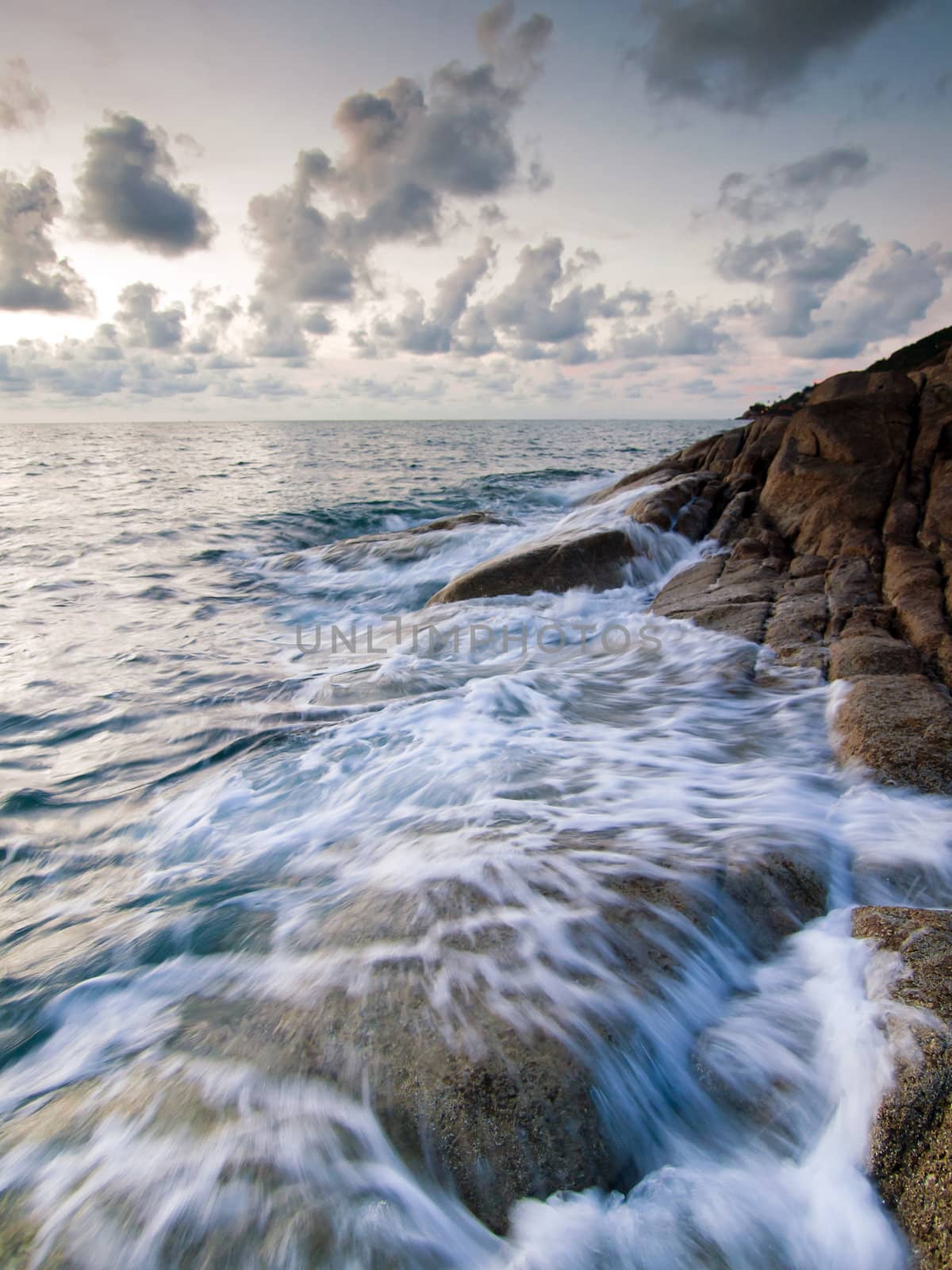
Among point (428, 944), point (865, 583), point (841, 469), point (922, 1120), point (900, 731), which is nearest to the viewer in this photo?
point (922, 1120)

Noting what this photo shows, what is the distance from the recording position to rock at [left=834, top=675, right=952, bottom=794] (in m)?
3.62

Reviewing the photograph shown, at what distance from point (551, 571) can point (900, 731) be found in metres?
5.40

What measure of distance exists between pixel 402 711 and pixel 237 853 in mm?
2158

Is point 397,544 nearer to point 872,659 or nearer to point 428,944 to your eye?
point 872,659

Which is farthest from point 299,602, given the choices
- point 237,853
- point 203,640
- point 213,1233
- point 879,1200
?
point 879,1200

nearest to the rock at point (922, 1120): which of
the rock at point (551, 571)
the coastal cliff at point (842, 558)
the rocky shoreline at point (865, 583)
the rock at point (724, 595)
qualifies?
the rocky shoreline at point (865, 583)

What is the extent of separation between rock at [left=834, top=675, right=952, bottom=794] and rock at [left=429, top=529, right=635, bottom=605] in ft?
15.0

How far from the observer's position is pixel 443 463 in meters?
34.3

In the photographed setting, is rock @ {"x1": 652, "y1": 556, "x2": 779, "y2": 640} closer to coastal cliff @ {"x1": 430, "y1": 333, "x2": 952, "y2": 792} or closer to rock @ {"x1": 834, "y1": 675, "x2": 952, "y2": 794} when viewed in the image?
coastal cliff @ {"x1": 430, "y1": 333, "x2": 952, "y2": 792}

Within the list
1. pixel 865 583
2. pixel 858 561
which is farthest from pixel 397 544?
pixel 865 583

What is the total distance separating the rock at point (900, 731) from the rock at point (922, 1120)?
172 centimetres

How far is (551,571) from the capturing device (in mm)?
8844

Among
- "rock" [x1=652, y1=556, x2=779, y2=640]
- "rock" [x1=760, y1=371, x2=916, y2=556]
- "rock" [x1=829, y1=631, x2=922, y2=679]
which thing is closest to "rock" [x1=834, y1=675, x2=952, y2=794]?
"rock" [x1=829, y1=631, x2=922, y2=679]

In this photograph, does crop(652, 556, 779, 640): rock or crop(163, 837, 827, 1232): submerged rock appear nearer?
crop(163, 837, 827, 1232): submerged rock
